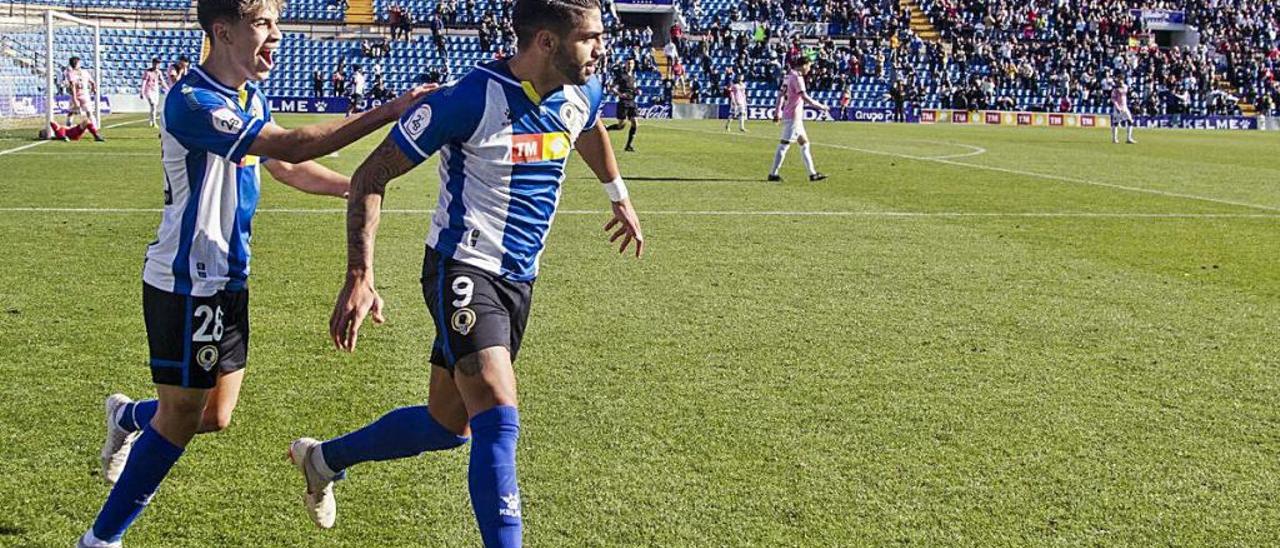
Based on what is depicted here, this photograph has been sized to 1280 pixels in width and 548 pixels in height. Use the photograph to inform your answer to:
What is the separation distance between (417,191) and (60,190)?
4.35 metres

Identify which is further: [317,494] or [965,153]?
[965,153]

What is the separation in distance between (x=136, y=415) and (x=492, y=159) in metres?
1.70

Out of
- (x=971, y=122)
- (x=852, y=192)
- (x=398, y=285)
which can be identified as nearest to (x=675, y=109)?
(x=971, y=122)

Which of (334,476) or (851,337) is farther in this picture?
(851,337)

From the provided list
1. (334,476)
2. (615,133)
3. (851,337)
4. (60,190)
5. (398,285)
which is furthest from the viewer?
(615,133)

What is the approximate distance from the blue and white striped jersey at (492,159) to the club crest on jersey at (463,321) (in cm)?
18

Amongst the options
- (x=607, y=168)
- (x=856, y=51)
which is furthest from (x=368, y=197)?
(x=856, y=51)

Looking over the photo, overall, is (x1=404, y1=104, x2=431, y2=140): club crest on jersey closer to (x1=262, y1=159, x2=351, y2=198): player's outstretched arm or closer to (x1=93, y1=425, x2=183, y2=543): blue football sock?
(x1=262, y1=159, x2=351, y2=198): player's outstretched arm

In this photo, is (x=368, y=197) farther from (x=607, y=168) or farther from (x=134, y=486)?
(x=607, y=168)

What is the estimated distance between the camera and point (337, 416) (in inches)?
237

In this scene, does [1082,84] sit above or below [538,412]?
above

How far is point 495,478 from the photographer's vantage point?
12.6 ft

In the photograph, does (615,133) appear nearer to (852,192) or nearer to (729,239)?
(852,192)

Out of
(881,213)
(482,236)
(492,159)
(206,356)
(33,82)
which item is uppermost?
(33,82)
